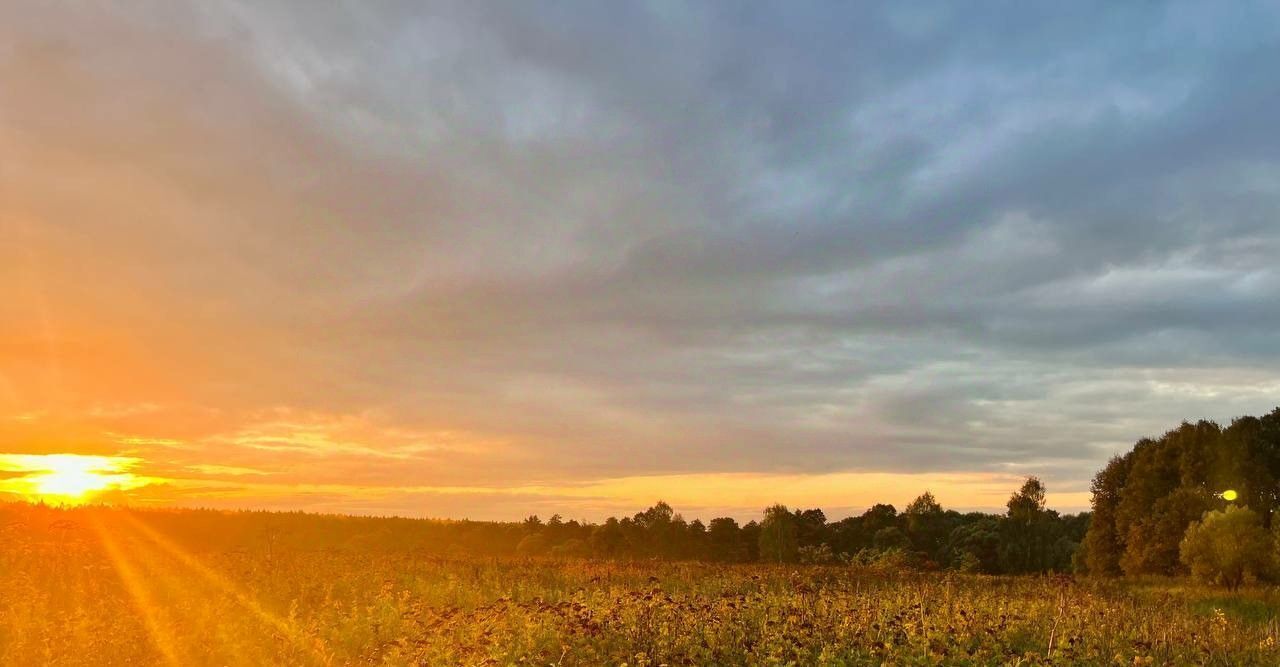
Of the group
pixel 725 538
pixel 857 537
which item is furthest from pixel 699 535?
pixel 857 537

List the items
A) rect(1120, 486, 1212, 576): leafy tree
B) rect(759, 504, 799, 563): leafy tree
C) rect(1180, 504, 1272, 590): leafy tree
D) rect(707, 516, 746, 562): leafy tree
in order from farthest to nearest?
rect(707, 516, 746, 562): leafy tree
rect(759, 504, 799, 563): leafy tree
rect(1120, 486, 1212, 576): leafy tree
rect(1180, 504, 1272, 590): leafy tree

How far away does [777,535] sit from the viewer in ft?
186

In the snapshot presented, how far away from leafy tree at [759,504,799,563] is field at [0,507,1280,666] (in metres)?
30.1

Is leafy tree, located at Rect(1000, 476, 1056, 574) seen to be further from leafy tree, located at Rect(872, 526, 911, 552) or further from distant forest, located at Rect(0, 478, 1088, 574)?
leafy tree, located at Rect(872, 526, 911, 552)

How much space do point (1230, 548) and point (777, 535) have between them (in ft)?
83.7

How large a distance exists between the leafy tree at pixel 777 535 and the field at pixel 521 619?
1186 inches

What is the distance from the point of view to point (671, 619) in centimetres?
1532

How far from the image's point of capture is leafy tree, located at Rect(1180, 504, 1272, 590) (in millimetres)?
37219

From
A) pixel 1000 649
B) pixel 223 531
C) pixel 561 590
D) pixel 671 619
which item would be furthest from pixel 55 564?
pixel 223 531

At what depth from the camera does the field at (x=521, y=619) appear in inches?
538

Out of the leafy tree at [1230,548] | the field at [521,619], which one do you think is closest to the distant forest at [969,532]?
the leafy tree at [1230,548]

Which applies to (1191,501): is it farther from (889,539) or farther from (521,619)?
(521,619)

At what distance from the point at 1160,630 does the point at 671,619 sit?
9896mm

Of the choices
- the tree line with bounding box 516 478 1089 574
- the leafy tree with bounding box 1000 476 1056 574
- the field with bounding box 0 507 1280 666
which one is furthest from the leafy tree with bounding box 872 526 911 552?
the field with bounding box 0 507 1280 666
